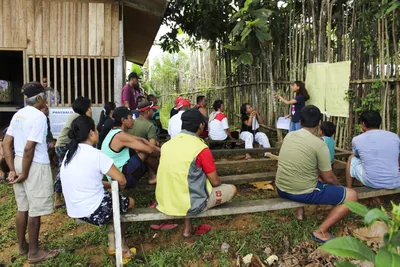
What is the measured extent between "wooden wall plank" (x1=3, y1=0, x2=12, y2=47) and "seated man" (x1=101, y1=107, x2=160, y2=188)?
10.9 feet

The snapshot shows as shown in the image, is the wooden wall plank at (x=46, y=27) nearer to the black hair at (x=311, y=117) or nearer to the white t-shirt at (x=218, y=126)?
the white t-shirt at (x=218, y=126)

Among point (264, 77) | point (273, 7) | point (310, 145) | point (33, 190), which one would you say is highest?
point (273, 7)

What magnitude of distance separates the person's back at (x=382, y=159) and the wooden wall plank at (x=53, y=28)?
207 inches

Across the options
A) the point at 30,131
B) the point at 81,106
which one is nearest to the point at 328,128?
the point at 81,106

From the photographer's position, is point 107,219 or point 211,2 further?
point 211,2

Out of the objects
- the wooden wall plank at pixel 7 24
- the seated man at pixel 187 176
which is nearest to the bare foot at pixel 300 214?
the seated man at pixel 187 176

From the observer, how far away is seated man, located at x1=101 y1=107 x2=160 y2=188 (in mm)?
3613

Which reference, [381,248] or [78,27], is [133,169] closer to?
[381,248]

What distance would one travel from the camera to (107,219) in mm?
2900

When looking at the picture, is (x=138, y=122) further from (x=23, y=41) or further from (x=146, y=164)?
(x=23, y=41)

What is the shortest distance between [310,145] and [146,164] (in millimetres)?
2184

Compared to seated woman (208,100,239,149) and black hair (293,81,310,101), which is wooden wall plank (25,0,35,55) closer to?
seated woman (208,100,239,149)

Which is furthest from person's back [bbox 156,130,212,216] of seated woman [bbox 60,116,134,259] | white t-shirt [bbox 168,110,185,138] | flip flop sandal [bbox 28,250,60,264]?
white t-shirt [bbox 168,110,185,138]

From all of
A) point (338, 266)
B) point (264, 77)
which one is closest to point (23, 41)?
point (264, 77)
